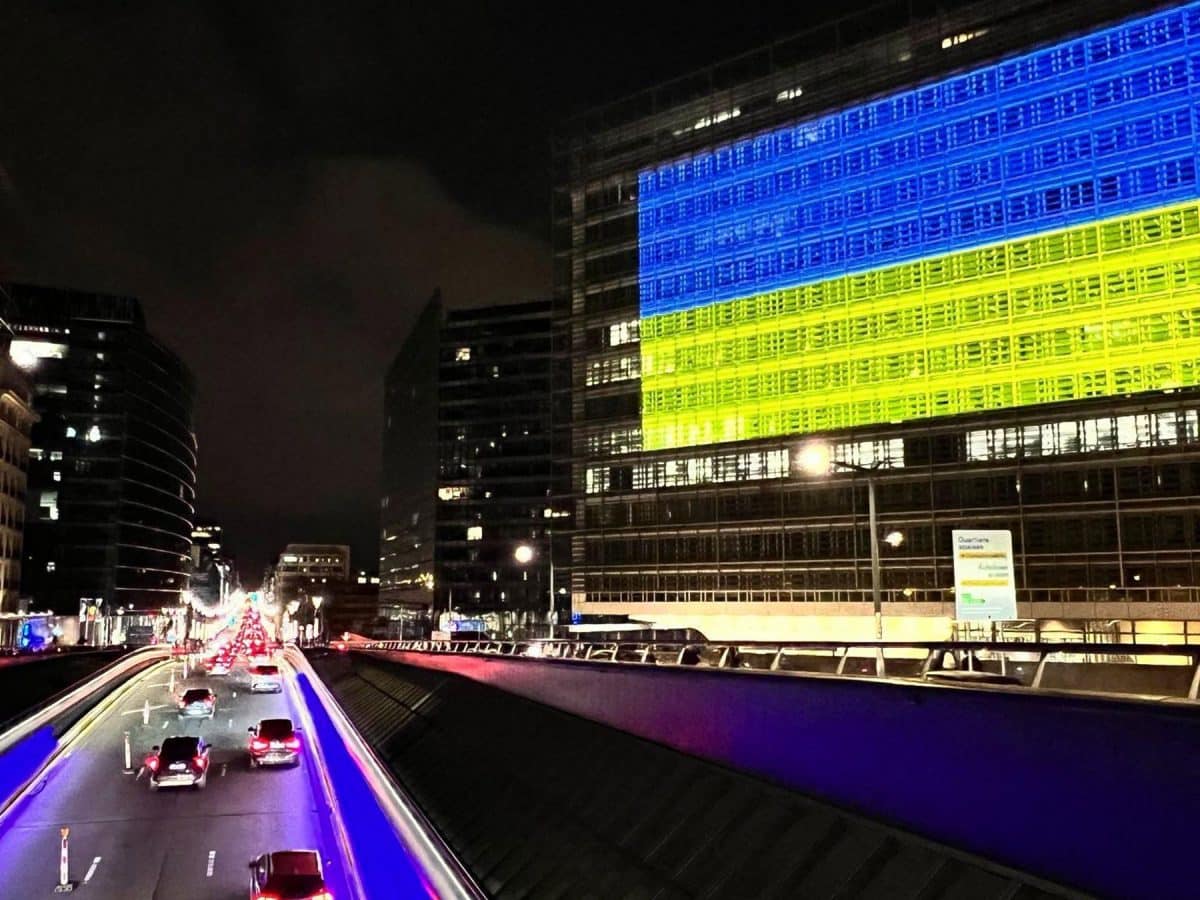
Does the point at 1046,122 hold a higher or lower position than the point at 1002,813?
higher

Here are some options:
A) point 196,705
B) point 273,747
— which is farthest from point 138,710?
point 273,747

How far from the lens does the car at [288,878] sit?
56.6 ft

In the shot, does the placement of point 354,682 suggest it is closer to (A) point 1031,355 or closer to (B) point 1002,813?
Answer: (A) point 1031,355

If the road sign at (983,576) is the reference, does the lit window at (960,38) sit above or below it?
above

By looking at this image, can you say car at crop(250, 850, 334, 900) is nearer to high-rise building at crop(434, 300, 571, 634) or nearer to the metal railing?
the metal railing

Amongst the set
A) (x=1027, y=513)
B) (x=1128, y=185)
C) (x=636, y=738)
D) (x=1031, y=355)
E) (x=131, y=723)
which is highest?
(x=1128, y=185)

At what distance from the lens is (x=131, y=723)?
163ft

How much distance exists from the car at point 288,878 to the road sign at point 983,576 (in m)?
23.2

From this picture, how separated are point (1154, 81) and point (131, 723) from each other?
63580mm

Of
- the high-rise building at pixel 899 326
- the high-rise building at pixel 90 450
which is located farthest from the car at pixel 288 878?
the high-rise building at pixel 90 450

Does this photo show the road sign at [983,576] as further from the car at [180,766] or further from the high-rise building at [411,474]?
the high-rise building at [411,474]

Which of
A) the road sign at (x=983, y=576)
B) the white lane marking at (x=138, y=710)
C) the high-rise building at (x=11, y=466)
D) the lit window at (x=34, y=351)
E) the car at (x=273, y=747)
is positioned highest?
the lit window at (x=34, y=351)

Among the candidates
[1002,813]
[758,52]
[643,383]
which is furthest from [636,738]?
[758,52]

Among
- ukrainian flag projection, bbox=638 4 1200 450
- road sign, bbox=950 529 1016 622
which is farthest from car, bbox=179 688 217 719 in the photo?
ukrainian flag projection, bbox=638 4 1200 450
